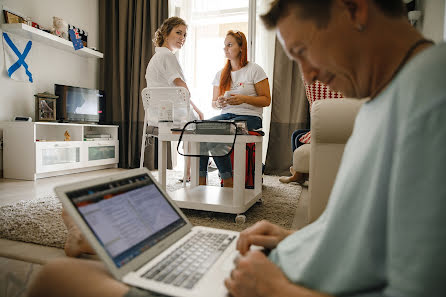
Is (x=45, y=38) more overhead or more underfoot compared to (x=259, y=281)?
more overhead

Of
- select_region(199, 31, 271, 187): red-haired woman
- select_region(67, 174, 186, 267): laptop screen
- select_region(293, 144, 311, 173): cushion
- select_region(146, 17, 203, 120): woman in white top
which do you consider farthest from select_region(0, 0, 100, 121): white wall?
select_region(67, 174, 186, 267): laptop screen

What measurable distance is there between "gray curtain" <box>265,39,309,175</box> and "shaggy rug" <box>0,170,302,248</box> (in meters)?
1.38

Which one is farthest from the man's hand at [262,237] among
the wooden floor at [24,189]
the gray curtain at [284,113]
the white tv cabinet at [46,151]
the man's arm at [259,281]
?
the gray curtain at [284,113]

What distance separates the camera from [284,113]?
3.42 meters

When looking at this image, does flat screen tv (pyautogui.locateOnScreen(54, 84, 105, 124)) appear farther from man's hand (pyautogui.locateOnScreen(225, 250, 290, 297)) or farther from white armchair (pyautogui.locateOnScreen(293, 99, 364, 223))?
man's hand (pyautogui.locateOnScreen(225, 250, 290, 297))

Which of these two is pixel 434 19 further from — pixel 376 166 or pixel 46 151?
pixel 46 151

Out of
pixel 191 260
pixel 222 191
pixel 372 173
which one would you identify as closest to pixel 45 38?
pixel 222 191

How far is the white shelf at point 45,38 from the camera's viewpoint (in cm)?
264

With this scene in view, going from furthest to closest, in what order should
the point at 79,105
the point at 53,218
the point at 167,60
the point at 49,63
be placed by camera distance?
the point at 79,105 < the point at 49,63 < the point at 167,60 < the point at 53,218

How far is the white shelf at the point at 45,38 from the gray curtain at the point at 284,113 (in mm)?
2323

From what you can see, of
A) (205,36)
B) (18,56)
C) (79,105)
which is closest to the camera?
(18,56)

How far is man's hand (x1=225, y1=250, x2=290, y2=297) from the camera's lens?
14.8 inches

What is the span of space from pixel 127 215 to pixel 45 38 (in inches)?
125

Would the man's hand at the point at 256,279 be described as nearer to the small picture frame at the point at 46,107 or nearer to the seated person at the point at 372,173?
the seated person at the point at 372,173
